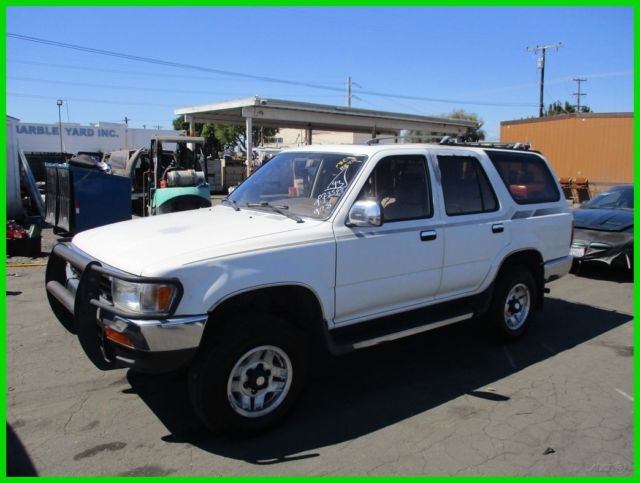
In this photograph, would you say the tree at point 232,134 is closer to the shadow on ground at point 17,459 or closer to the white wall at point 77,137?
the white wall at point 77,137

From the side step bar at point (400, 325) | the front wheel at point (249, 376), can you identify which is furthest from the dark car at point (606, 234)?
the front wheel at point (249, 376)

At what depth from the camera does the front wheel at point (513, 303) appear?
5348 mm

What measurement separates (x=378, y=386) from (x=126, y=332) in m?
2.24

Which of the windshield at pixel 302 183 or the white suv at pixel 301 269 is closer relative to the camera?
the white suv at pixel 301 269

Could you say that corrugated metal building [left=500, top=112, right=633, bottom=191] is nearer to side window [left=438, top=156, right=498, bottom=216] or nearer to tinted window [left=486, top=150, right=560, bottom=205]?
tinted window [left=486, top=150, right=560, bottom=205]

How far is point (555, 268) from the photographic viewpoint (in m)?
5.92

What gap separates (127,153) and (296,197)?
1491 cm

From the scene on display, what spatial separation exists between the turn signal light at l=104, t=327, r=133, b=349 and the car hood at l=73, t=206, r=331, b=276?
39 cm

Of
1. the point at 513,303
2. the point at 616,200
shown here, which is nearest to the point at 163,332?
the point at 513,303

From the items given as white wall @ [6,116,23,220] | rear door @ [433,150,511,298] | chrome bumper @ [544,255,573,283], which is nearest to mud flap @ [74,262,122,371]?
rear door @ [433,150,511,298]

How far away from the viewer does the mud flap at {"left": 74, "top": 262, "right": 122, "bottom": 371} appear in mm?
3369

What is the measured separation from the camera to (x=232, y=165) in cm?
2806

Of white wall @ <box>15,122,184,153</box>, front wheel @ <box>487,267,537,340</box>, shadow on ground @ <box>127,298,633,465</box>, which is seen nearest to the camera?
shadow on ground @ <box>127,298,633,465</box>

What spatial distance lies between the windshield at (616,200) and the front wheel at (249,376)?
8416mm
